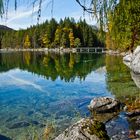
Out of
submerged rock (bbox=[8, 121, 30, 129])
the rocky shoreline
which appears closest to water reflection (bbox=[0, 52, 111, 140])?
submerged rock (bbox=[8, 121, 30, 129])

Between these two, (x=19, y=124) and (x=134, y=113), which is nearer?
(x=134, y=113)

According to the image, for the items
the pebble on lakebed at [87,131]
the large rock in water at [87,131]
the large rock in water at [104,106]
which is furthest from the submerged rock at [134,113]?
the large rock in water at [87,131]

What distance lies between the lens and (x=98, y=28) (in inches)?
121

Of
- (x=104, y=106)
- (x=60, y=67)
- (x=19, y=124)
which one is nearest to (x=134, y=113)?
(x=104, y=106)

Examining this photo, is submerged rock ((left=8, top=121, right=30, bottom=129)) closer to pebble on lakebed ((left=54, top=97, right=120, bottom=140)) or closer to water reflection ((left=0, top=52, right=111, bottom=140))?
water reflection ((left=0, top=52, right=111, bottom=140))

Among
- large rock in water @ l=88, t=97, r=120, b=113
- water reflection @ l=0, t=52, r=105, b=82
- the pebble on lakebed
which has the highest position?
the pebble on lakebed

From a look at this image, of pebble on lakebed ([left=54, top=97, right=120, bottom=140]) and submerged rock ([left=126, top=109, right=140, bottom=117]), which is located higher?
pebble on lakebed ([left=54, top=97, right=120, bottom=140])

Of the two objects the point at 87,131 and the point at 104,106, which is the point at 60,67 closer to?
the point at 104,106

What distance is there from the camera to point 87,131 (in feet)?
24.6

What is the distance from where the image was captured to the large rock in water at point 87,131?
289 inches

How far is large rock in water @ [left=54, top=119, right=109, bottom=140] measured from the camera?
7.35 m

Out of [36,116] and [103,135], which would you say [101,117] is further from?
[103,135]

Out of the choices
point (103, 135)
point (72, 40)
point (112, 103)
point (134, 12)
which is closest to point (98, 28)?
point (134, 12)

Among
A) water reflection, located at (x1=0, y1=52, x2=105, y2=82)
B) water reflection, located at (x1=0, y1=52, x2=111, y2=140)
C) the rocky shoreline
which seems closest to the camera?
the rocky shoreline
